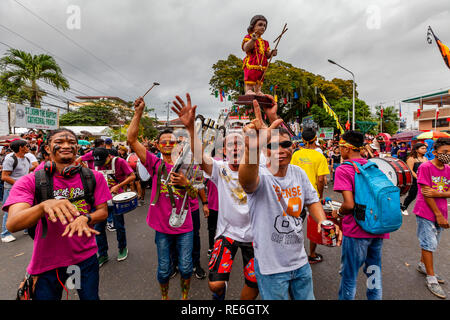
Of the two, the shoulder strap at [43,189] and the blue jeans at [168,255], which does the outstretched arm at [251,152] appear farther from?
the shoulder strap at [43,189]

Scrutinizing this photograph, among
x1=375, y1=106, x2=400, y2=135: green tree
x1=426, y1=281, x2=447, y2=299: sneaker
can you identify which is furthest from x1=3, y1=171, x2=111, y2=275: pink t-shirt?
x1=375, y1=106, x2=400, y2=135: green tree

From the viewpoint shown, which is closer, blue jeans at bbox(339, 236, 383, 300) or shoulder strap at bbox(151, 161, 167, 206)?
blue jeans at bbox(339, 236, 383, 300)

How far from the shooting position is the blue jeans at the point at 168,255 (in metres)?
2.46

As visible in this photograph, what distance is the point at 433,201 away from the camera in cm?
283

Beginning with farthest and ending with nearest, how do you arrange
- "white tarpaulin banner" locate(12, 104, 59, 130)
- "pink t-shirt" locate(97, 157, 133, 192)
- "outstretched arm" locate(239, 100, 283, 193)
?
1. "white tarpaulin banner" locate(12, 104, 59, 130)
2. "pink t-shirt" locate(97, 157, 133, 192)
3. "outstretched arm" locate(239, 100, 283, 193)

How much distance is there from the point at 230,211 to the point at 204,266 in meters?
1.83

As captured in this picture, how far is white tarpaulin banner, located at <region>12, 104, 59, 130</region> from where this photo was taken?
12.9 meters

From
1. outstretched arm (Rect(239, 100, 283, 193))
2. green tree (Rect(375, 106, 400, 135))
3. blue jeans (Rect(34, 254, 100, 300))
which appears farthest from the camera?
green tree (Rect(375, 106, 400, 135))

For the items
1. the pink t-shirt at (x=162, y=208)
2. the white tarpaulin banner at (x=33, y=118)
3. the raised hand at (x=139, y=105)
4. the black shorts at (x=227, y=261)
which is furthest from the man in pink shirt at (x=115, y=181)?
the white tarpaulin banner at (x=33, y=118)

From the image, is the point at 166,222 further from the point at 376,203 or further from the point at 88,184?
the point at 376,203

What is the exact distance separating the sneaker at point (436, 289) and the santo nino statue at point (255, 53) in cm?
362

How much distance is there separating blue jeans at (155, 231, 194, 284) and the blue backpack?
6.14 feet

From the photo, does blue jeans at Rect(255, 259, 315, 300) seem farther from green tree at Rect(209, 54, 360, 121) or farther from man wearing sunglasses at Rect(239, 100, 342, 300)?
green tree at Rect(209, 54, 360, 121)
